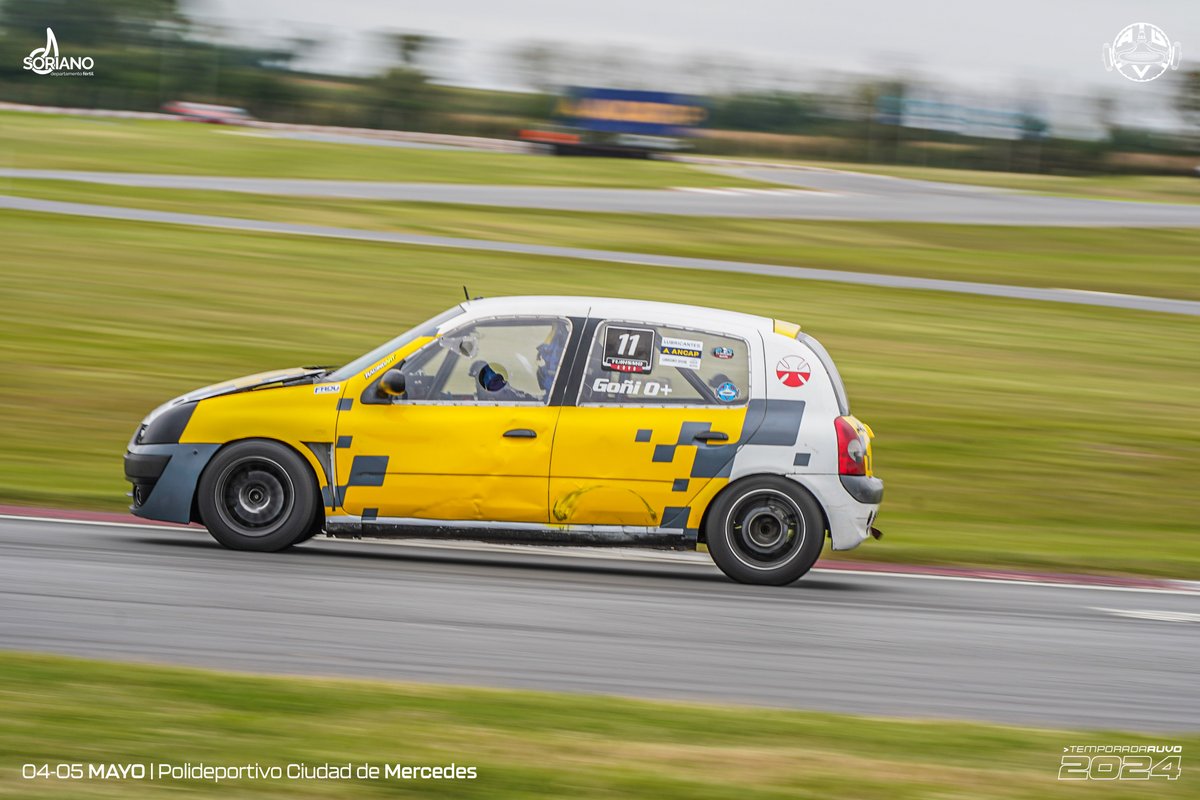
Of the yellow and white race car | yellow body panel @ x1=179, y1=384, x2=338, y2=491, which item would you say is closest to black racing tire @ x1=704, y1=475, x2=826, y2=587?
the yellow and white race car

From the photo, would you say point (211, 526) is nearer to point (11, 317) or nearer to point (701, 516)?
point (701, 516)

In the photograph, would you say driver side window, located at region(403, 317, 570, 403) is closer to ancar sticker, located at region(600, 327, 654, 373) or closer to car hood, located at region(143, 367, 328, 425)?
ancar sticker, located at region(600, 327, 654, 373)

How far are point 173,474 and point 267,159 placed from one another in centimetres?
3327

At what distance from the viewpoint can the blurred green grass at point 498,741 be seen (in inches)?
189

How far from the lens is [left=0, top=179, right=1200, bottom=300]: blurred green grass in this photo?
27141mm

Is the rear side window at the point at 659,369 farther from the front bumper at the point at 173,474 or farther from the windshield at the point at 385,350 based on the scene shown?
the front bumper at the point at 173,474

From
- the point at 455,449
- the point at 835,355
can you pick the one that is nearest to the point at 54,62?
the point at 835,355

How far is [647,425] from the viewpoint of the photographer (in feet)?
27.9

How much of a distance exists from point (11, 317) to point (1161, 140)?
62.9 metres

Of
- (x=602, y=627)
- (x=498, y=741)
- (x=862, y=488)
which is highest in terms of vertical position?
(x=862, y=488)

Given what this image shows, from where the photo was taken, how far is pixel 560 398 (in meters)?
8.55

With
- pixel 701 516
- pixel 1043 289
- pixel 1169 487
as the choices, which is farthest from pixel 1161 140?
pixel 701 516

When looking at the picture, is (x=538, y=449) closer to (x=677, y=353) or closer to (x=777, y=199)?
(x=677, y=353)

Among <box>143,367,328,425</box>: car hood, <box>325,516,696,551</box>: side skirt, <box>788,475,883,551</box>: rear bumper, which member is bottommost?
<box>325,516,696,551</box>: side skirt
